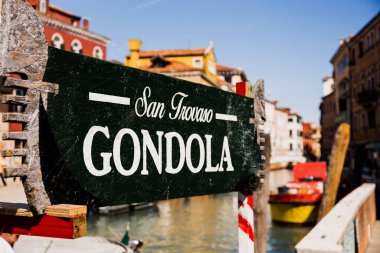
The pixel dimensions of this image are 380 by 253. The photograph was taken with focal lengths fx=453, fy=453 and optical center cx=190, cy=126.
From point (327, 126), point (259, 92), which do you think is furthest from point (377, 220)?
point (327, 126)

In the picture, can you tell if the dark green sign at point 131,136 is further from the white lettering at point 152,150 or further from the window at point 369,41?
the window at point 369,41

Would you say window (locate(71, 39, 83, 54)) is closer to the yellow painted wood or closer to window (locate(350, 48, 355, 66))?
the yellow painted wood

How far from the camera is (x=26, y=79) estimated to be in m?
1.72

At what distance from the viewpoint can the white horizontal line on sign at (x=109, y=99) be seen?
6.34ft

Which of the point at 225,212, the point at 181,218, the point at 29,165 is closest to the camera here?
the point at 29,165

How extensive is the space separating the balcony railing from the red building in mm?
20011

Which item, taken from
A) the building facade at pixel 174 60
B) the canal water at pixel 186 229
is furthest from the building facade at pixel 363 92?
the building facade at pixel 174 60

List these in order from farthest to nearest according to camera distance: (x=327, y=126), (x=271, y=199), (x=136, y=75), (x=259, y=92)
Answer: (x=327, y=126) < (x=271, y=199) < (x=259, y=92) < (x=136, y=75)

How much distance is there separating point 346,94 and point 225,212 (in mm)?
25141

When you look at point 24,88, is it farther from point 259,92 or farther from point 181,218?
point 181,218

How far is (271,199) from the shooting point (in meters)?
19.1

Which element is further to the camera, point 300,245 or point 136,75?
point 300,245

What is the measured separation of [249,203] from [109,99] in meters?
1.46

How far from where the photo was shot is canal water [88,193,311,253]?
605 inches
